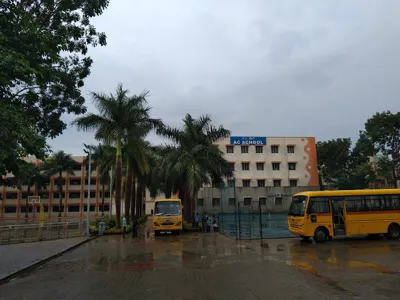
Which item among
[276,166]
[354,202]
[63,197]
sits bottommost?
[354,202]

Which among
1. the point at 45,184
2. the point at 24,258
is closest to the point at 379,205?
the point at 24,258

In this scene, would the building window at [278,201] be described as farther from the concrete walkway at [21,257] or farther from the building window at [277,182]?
the concrete walkway at [21,257]

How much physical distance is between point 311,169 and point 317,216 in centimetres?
4967

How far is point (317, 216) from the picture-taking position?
19328mm

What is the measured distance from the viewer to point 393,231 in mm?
19984

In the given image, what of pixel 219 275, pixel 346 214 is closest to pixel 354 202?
pixel 346 214

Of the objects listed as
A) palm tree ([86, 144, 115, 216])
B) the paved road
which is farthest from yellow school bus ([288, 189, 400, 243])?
palm tree ([86, 144, 115, 216])

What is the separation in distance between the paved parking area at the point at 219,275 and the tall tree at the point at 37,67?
372 centimetres

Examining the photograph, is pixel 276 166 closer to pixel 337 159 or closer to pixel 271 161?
pixel 271 161

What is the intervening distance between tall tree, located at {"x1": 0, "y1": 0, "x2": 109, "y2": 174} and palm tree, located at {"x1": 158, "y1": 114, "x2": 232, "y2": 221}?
611 inches

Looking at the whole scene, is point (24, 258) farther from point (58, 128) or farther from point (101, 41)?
point (101, 41)

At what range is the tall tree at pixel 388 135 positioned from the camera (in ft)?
167

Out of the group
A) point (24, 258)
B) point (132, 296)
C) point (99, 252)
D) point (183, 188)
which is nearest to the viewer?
point (132, 296)

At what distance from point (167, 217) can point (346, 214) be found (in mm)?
12855
